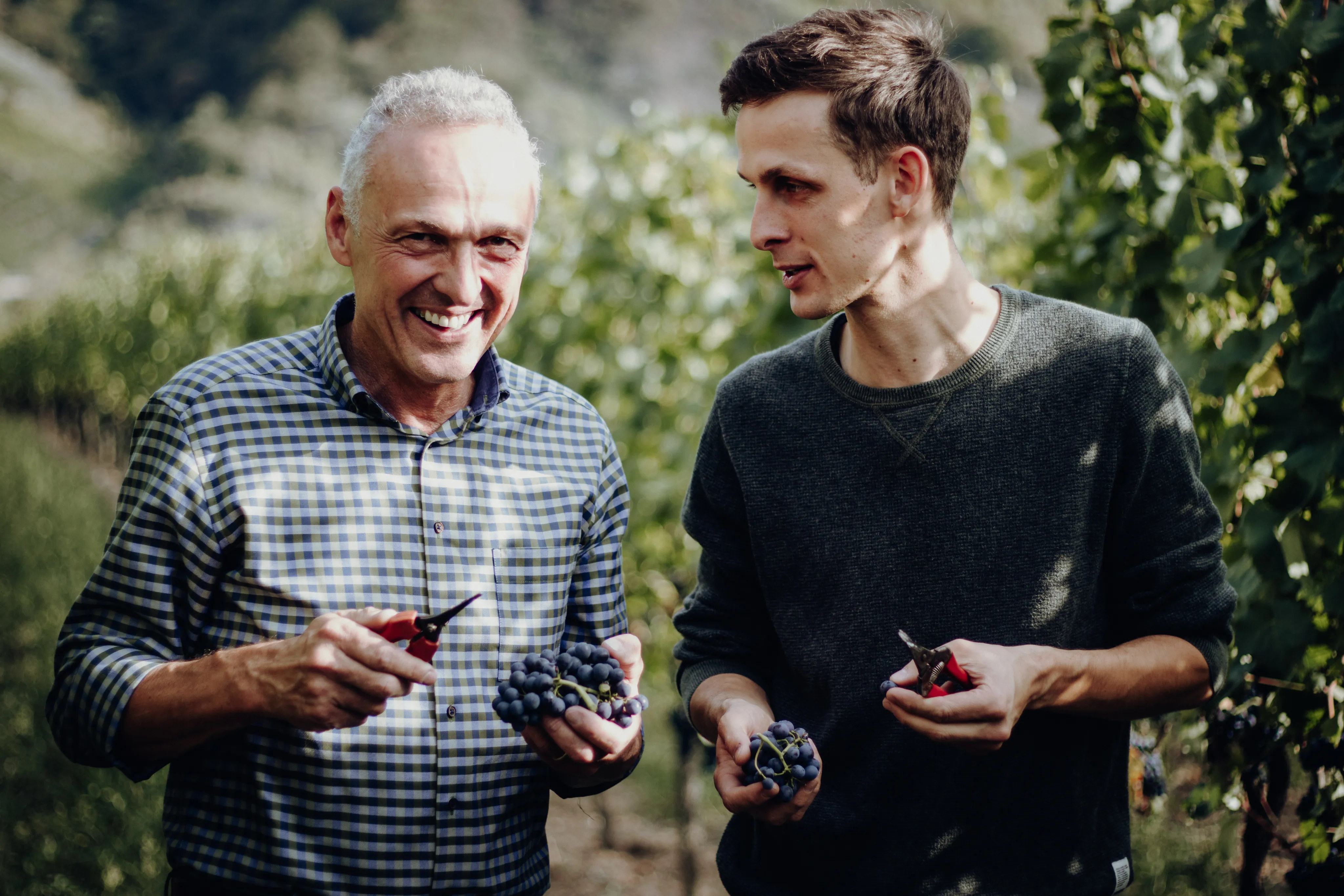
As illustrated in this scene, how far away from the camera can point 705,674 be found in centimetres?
208

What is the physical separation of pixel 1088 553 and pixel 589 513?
88 centimetres

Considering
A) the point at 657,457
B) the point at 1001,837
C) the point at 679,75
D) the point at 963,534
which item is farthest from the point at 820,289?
the point at 679,75

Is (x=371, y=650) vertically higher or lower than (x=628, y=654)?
higher

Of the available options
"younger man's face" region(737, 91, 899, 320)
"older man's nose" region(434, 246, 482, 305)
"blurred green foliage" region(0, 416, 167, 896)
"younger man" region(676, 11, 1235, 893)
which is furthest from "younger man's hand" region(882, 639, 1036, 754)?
"blurred green foliage" region(0, 416, 167, 896)

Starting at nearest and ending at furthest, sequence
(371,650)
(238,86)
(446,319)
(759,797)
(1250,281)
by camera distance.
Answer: (371,650)
(759,797)
(446,319)
(1250,281)
(238,86)

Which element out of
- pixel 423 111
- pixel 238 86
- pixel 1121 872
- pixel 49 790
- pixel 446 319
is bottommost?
pixel 49 790

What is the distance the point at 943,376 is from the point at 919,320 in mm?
110

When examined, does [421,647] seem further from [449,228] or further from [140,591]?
[449,228]

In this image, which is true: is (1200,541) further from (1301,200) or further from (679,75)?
(679,75)

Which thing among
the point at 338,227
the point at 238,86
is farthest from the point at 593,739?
the point at 238,86

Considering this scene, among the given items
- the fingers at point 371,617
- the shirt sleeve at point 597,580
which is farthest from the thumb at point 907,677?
the fingers at point 371,617

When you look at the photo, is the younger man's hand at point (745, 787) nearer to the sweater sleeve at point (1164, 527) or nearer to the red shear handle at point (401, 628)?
the red shear handle at point (401, 628)

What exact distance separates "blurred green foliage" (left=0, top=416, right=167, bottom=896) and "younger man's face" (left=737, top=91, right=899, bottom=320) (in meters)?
3.44

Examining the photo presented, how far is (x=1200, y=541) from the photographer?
1863 mm
